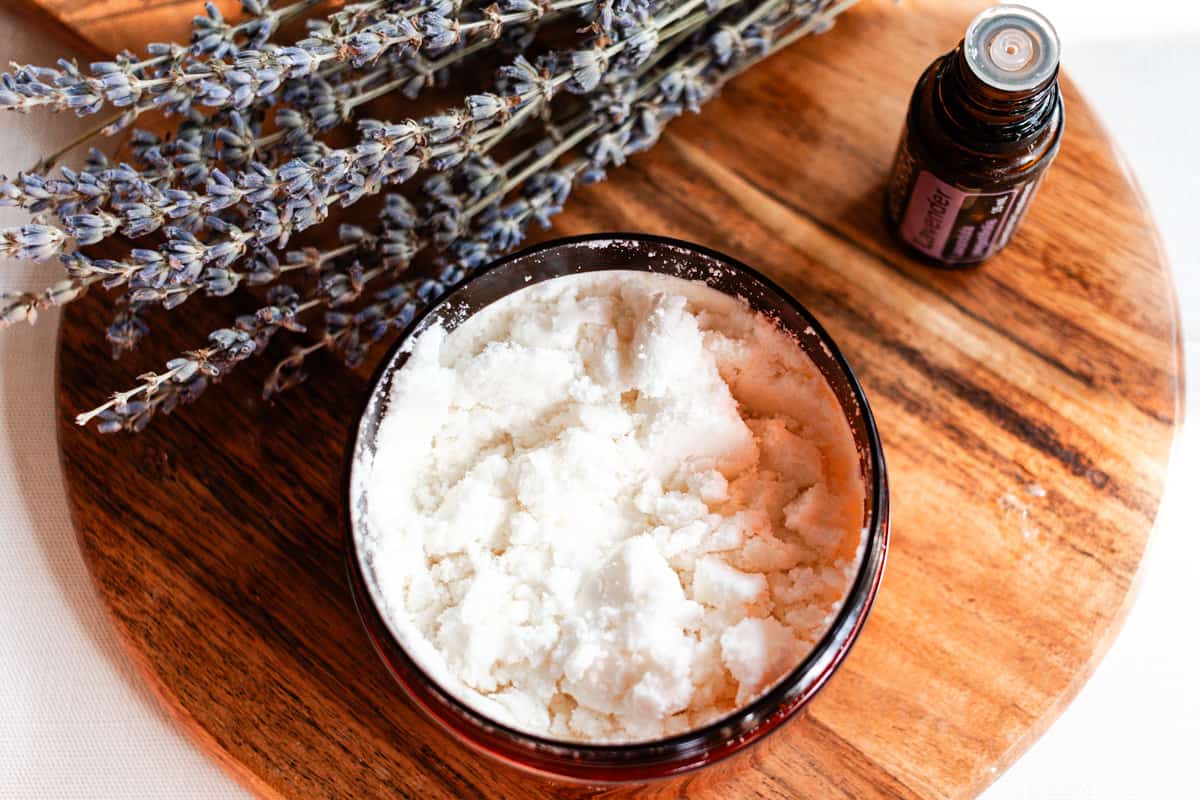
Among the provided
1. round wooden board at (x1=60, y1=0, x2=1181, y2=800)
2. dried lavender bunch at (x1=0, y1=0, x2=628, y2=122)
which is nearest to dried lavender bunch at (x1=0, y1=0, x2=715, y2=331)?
dried lavender bunch at (x1=0, y1=0, x2=628, y2=122)

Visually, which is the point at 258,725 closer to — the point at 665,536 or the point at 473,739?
the point at 473,739

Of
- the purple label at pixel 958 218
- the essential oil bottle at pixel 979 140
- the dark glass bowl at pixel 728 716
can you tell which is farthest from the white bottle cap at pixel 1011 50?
the dark glass bowl at pixel 728 716

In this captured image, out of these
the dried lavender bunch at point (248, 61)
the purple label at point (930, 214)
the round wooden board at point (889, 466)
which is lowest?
the round wooden board at point (889, 466)

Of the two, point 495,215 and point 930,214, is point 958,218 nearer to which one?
point 930,214

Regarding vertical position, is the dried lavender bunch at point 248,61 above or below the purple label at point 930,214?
above

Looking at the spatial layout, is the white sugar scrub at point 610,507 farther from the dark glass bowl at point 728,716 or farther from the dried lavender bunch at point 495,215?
the dried lavender bunch at point 495,215

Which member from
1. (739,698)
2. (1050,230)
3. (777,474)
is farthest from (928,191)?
(739,698)

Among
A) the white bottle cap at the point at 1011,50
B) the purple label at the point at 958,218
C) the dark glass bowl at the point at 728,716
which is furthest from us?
the purple label at the point at 958,218

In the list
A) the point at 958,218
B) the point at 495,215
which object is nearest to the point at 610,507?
the point at 495,215
